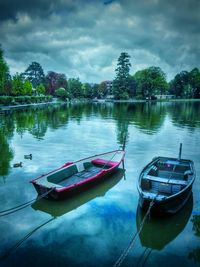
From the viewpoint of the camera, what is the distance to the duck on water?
27.0 ft

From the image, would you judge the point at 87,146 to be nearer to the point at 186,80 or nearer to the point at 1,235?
the point at 1,235

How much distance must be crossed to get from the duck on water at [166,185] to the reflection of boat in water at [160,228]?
0.35 meters

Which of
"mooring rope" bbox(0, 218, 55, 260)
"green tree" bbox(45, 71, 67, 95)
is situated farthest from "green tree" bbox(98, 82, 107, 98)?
"mooring rope" bbox(0, 218, 55, 260)

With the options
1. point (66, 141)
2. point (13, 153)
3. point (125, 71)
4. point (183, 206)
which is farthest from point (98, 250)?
point (125, 71)

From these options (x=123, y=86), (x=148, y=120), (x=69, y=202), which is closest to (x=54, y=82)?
(x=123, y=86)

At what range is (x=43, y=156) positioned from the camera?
16.5m

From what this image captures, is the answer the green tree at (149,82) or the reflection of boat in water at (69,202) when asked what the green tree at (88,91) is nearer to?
the green tree at (149,82)

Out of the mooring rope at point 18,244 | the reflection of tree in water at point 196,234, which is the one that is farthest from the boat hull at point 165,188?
the mooring rope at point 18,244

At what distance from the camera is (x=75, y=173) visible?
471 inches

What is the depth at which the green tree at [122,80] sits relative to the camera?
10188cm

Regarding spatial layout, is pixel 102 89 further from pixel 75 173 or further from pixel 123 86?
pixel 75 173

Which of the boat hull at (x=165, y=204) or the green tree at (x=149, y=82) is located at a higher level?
the green tree at (x=149, y=82)

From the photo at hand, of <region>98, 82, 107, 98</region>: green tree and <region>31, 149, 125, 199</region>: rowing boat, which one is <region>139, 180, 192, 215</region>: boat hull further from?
<region>98, 82, 107, 98</region>: green tree

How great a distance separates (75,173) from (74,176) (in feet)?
1.06
